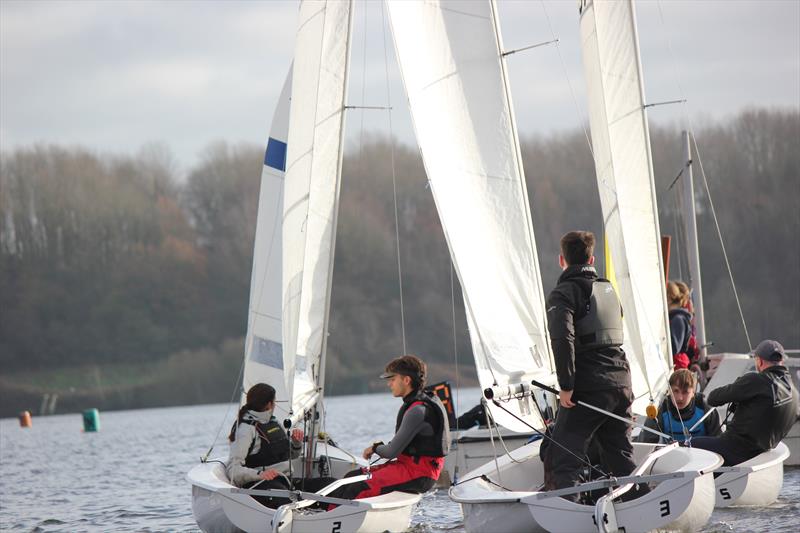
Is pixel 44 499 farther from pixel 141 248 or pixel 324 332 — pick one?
pixel 141 248

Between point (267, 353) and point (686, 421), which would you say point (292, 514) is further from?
point (267, 353)

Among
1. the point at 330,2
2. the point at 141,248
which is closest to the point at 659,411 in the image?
the point at 330,2

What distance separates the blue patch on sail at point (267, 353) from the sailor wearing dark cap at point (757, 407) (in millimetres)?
3964

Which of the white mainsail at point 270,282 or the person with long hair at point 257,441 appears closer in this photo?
the person with long hair at point 257,441

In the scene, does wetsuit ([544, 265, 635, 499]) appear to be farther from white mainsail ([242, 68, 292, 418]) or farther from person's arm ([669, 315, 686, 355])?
person's arm ([669, 315, 686, 355])

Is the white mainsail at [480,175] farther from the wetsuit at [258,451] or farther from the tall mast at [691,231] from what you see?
the tall mast at [691,231]

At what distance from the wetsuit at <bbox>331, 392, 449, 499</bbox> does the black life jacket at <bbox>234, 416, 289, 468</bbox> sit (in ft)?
2.36

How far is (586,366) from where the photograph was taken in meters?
7.52

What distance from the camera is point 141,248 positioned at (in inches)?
3076

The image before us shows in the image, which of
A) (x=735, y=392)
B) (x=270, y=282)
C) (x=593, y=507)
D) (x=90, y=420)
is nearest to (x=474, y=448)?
(x=270, y=282)

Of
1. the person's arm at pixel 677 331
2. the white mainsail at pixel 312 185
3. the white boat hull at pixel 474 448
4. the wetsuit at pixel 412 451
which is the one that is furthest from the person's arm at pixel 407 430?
the white boat hull at pixel 474 448

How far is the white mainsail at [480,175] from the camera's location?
29.3 ft

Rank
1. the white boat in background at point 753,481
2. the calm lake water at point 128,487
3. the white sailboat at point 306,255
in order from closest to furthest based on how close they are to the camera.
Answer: the white boat in background at point 753,481 < the white sailboat at point 306,255 < the calm lake water at point 128,487

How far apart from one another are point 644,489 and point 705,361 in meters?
6.36
